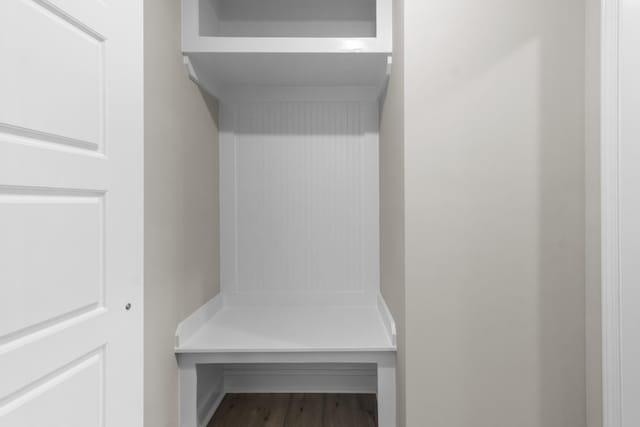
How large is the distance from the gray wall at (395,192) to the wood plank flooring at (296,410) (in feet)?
1.70

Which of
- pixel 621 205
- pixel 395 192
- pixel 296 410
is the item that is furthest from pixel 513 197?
pixel 296 410

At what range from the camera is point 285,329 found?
1.87m

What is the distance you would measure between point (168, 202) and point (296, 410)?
50.2 inches

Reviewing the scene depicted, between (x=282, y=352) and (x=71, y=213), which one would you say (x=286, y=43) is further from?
(x=282, y=352)

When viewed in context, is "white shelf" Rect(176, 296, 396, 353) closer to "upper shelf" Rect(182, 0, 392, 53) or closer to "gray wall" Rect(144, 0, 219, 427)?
"gray wall" Rect(144, 0, 219, 427)

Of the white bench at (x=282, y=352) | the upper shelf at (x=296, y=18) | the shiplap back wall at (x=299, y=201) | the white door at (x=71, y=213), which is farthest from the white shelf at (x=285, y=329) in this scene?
the upper shelf at (x=296, y=18)

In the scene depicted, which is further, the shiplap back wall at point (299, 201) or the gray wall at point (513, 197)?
the shiplap back wall at point (299, 201)

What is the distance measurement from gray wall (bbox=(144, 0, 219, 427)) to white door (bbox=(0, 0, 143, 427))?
185 millimetres

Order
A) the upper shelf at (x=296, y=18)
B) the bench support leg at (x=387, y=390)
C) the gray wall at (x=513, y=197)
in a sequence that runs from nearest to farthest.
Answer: the gray wall at (x=513, y=197) < the bench support leg at (x=387, y=390) < the upper shelf at (x=296, y=18)

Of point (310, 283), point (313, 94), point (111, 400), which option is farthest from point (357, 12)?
point (111, 400)

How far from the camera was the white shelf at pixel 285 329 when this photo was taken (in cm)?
162

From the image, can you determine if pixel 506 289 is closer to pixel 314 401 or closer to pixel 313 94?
pixel 314 401

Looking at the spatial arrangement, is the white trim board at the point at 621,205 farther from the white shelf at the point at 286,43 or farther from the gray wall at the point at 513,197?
the white shelf at the point at 286,43

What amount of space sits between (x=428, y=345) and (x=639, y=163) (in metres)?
0.90
